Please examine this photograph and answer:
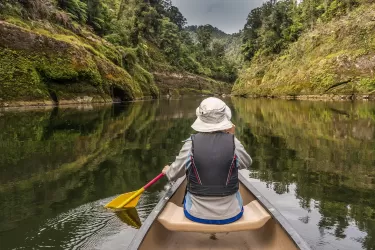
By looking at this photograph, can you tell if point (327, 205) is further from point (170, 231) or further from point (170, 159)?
point (170, 159)

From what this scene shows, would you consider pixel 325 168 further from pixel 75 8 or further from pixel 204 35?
pixel 204 35

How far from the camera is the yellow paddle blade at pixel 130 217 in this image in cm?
543

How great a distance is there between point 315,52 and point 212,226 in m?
44.8

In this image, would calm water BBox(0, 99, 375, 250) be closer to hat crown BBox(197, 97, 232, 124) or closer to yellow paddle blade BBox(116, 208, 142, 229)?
yellow paddle blade BBox(116, 208, 142, 229)

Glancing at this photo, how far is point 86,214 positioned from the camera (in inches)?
225

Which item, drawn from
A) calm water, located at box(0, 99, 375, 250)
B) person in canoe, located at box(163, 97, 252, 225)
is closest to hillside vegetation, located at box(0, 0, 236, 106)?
calm water, located at box(0, 99, 375, 250)

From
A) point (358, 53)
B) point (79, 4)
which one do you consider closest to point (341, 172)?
point (358, 53)

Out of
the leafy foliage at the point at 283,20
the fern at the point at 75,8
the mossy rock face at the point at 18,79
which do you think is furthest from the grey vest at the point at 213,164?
the leafy foliage at the point at 283,20

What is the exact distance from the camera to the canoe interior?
3.75 metres

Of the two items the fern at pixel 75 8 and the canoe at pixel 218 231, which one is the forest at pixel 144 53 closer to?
the fern at pixel 75 8

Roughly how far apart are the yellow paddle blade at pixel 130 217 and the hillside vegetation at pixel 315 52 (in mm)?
35052

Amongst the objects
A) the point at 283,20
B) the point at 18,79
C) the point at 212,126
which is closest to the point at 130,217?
the point at 212,126

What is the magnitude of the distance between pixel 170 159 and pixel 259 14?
66.9m

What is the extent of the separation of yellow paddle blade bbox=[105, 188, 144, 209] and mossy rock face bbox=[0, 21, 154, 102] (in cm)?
2190
